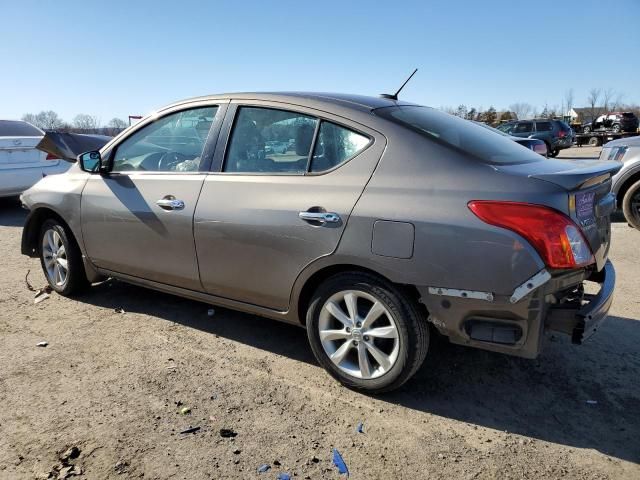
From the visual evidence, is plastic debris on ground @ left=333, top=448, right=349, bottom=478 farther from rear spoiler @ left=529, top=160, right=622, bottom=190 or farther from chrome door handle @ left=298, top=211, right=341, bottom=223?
rear spoiler @ left=529, top=160, right=622, bottom=190

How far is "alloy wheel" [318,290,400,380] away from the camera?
2.82m

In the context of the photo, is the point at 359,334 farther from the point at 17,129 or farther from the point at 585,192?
the point at 17,129

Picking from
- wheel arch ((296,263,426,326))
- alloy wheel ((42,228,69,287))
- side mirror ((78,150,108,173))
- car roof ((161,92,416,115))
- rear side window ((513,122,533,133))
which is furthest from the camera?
rear side window ((513,122,533,133))

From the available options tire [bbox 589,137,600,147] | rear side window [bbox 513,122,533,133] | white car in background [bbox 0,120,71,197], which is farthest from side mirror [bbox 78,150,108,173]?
tire [bbox 589,137,600,147]

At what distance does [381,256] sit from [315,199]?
1.75ft

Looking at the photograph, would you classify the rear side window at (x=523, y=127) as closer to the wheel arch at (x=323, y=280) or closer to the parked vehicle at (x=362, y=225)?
the parked vehicle at (x=362, y=225)

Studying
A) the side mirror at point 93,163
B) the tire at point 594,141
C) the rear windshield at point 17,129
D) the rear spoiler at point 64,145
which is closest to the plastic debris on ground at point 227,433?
the side mirror at point 93,163

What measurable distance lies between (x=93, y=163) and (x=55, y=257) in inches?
44.1

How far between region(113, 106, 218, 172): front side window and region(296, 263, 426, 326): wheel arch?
3.91ft

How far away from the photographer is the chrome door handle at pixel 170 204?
3471 millimetres

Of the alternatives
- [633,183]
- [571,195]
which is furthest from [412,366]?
[633,183]

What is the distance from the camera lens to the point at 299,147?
3.12m

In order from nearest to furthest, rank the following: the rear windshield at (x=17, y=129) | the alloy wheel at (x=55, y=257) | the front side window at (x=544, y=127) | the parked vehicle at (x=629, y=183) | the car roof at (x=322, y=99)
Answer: the car roof at (x=322, y=99) < the alloy wheel at (x=55, y=257) < the parked vehicle at (x=629, y=183) < the rear windshield at (x=17, y=129) < the front side window at (x=544, y=127)

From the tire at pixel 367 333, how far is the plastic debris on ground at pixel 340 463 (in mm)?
549
